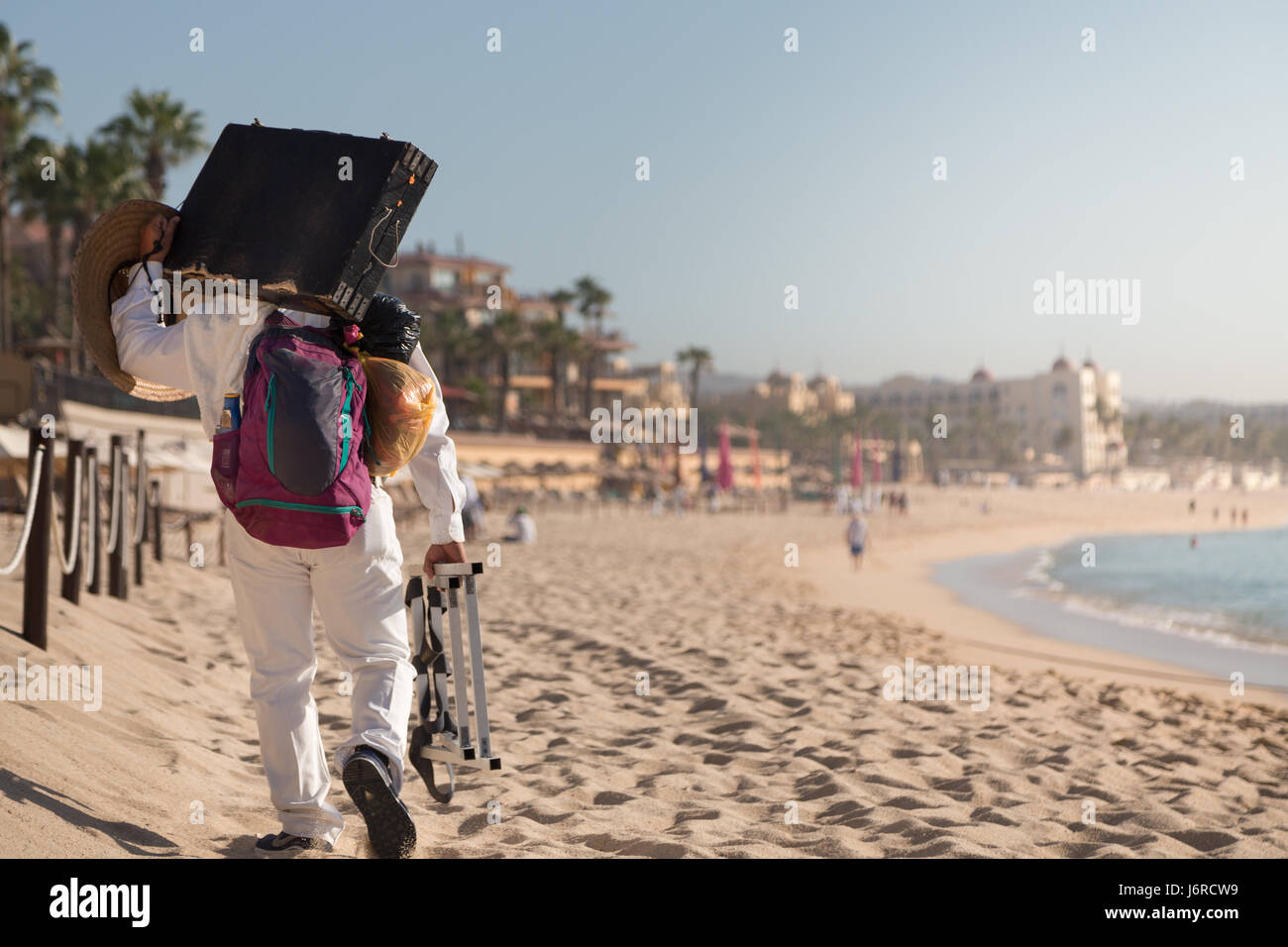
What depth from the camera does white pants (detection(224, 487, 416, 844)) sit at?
2.58 meters

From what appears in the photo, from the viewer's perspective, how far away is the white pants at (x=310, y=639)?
2.58m

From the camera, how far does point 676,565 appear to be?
18.0 m

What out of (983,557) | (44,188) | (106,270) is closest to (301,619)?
(106,270)

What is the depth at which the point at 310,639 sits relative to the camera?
267 centimetres

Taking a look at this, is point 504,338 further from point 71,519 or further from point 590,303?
point 71,519

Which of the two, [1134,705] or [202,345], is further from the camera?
[1134,705]

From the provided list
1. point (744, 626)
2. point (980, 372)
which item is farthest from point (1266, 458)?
point (744, 626)

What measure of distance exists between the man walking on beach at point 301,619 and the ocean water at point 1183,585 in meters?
13.9

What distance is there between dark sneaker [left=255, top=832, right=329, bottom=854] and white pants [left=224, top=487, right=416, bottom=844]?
0.02 m

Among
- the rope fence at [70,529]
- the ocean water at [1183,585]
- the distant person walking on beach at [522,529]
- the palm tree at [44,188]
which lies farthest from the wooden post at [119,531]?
the palm tree at [44,188]

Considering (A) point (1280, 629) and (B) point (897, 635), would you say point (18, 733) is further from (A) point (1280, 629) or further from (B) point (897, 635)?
(A) point (1280, 629)

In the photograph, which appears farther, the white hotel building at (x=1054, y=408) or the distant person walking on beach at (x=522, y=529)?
the white hotel building at (x=1054, y=408)

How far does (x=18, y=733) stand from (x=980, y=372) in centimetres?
16934

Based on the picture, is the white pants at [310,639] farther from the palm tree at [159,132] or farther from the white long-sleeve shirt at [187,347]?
the palm tree at [159,132]
